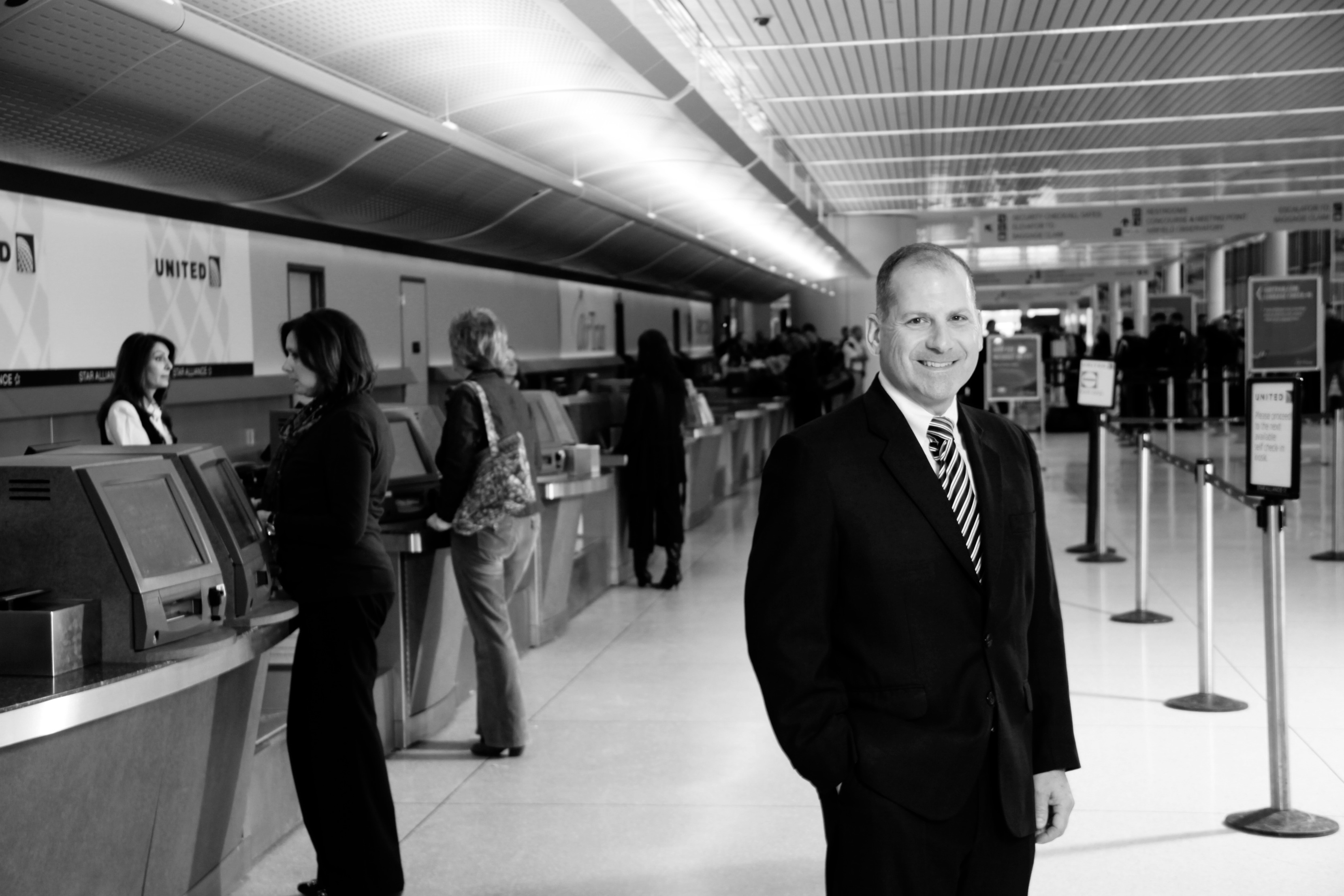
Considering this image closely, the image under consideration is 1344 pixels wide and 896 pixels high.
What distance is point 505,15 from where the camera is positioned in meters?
A: 6.25

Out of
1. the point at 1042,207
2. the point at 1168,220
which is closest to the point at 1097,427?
the point at 1168,220

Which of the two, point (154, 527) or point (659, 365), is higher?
point (659, 365)

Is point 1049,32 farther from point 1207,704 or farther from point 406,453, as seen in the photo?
point 406,453

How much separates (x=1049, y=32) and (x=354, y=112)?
18.3 ft

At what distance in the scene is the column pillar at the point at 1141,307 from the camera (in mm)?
41281

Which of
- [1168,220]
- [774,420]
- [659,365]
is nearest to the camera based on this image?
[659,365]

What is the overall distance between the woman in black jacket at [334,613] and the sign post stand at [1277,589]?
2.63 meters

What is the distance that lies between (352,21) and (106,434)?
208 cm

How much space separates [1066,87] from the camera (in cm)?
1286

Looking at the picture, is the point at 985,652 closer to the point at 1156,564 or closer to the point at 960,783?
the point at 960,783

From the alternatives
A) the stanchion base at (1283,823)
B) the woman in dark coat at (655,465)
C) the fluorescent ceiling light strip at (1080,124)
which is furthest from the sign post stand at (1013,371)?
the stanchion base at (1283,823)

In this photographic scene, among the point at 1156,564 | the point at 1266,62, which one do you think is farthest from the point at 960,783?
the point at 1266,62

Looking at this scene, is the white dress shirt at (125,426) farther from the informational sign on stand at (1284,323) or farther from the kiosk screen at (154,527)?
the informational sign on stand at (1284,323)

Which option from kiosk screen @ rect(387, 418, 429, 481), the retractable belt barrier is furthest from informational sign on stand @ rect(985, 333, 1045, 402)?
kiosk screen @ rect(387, 418, 429, 481)
